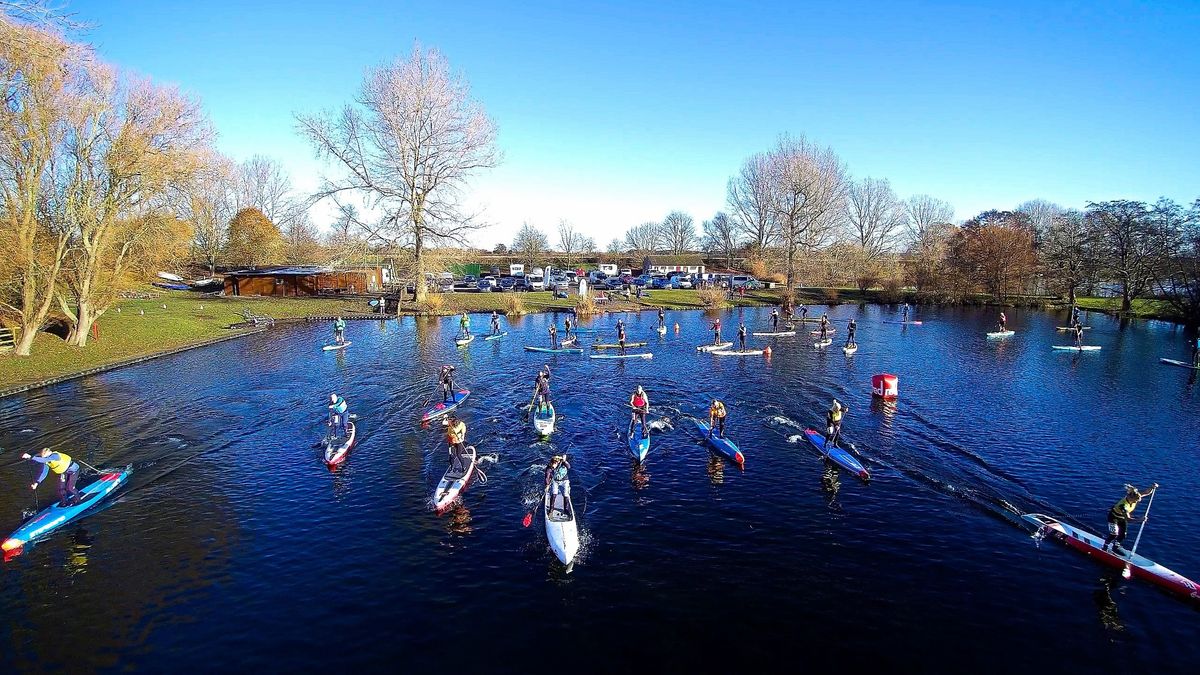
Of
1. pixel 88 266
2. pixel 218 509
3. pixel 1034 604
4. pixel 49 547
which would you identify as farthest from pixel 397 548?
pixel 88 266

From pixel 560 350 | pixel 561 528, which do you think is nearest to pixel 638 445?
pixel 561 528

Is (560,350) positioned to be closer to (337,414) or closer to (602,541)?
(337,414)

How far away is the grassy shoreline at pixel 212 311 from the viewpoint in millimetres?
40969

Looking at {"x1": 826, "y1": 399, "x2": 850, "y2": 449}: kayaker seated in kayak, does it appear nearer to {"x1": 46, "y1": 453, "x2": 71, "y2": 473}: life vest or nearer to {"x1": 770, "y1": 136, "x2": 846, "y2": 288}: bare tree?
{"x1": 46, "y1": 453, "x2": 71, "y2": 473}: life vest

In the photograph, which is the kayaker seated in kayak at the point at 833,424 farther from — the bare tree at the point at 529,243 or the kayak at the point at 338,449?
the bare tree at the point at 529,243

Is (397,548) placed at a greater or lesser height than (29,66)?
lesser

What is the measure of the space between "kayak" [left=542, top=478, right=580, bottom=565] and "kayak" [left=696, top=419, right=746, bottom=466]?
29.6 feet

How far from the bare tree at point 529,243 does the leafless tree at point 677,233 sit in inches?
1479

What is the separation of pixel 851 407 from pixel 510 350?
28019mm

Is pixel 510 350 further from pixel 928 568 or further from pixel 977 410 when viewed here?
pixel 928 568

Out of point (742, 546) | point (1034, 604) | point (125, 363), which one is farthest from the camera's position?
point (125, 363)

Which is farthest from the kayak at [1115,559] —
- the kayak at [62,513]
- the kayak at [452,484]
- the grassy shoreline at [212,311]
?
the grassy shoreline at [212,311]

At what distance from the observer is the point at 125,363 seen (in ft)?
142

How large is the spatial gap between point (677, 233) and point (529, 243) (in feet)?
159
